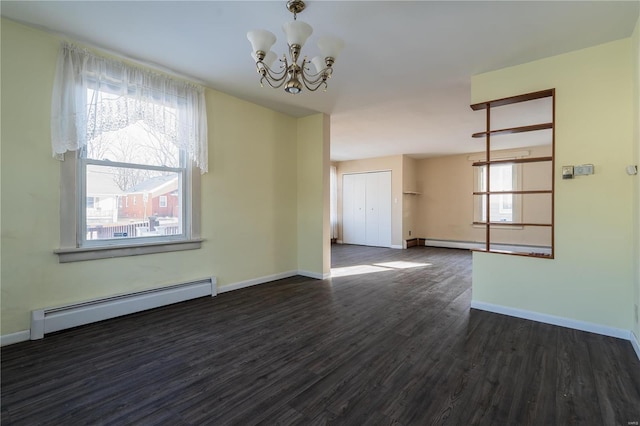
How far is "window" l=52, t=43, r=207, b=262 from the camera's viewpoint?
275cm

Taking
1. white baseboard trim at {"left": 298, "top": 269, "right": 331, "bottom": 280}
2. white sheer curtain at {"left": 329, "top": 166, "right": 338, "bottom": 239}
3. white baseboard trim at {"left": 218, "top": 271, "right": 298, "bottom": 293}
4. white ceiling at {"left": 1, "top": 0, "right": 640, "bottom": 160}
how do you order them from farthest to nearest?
white sheer curtain at {"left": 329, "top": 166, "right": 338, "bottom": 239} → white baseboard trim at {"left": 298, "top": 269, "right": 331, "bottom": 280} → white baseboard trim at {"left": 218, "top": 271, "right": 298, "bottom": 293} → white ceiling at {"left": 1, "top": 0, "right": 640, "bottom": 160}

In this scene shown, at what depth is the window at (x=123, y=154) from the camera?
2.75m

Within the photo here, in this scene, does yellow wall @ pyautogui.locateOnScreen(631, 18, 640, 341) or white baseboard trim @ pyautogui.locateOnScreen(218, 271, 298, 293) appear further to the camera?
white baseboard trim @ pyautogui.locateOnScreen(218, 271, 298, 293)

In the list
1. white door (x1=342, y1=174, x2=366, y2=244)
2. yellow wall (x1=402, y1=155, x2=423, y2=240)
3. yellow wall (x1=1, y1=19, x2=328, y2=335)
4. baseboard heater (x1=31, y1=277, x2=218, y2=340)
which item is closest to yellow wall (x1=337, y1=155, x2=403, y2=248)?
yellow wall (x1=402, y1=155, x2=423, y2=240)

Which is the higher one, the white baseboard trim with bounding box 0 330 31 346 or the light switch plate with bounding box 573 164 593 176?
the light switch plate with bounding box 573 164 593 176

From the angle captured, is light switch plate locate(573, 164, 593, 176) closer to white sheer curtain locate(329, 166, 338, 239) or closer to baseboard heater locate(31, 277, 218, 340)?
baseboard heater locate(31, 277, 218, 340)

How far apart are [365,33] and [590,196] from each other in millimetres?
2551

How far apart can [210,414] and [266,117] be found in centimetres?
393

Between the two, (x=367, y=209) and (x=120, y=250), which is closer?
(x=120, y=250)

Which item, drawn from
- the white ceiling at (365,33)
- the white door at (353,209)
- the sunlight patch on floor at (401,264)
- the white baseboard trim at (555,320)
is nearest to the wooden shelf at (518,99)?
the white ceiling at (365,33)

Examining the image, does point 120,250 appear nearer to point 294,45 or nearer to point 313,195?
point 294,45

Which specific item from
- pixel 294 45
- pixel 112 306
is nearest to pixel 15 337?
pixel 112 306

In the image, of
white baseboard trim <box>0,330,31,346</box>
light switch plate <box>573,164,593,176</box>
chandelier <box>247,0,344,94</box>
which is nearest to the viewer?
chandelier <box>247,0,344,94</box>

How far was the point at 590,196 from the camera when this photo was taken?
275 centimetres
